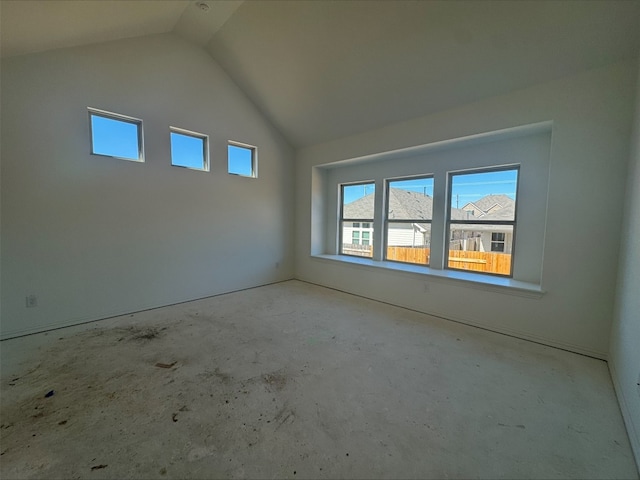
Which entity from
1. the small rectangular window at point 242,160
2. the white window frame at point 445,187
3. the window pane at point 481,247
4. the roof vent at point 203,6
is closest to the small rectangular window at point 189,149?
the small rectangular window at point 242,160

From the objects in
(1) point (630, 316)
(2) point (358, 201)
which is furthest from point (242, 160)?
(1) point (630, 316)

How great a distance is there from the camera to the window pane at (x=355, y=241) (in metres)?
5.12

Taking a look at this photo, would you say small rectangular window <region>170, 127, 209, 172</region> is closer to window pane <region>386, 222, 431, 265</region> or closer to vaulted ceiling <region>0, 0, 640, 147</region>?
vaulted ceiling <region>0, 0, 640, 147</region>

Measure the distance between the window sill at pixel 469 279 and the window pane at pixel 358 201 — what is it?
1000mm

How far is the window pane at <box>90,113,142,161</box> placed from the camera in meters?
3.32

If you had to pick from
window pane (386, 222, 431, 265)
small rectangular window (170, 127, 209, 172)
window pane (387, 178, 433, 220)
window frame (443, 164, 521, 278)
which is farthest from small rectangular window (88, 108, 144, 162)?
window frame (443, 164, 521, 278)

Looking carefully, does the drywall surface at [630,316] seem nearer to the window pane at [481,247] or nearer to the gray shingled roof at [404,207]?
the window pane at [481,247]

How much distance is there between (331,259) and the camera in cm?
504

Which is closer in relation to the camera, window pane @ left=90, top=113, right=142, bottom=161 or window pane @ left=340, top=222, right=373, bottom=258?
window pane @ left=90, top=113, right=142, bottom=161

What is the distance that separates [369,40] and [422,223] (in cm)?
267

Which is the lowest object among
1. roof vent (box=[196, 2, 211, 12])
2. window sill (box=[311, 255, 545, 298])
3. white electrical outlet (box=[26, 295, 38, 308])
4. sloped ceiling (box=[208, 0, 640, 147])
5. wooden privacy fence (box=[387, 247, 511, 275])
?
white electrical outlet (box=[26, 295, 38, 308])

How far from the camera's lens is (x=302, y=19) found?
9.99 feet

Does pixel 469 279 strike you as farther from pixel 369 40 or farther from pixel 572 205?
pixel 369 40

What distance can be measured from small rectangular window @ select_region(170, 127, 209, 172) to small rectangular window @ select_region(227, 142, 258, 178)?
0.41m
